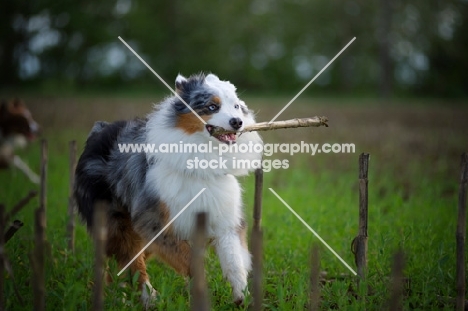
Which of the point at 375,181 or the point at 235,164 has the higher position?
the point at 375,181

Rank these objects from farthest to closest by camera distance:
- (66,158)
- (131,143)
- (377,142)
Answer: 1. (377,142)
2. (66,158)
3. (131,143)

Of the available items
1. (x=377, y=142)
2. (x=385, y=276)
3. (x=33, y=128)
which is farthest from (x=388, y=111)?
(x=385, y=276)

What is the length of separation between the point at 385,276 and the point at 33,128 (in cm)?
835

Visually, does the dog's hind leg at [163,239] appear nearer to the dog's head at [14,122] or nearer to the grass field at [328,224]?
the grass field at [328,224]

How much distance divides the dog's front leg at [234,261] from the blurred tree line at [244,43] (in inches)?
1236

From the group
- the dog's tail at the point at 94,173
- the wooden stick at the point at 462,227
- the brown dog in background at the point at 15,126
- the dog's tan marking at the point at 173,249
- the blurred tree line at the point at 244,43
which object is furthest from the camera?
the blurred tree line at the point at 244,43

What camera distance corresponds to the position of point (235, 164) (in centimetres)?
470

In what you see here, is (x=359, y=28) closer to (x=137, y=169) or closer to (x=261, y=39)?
(x=261, y=39)

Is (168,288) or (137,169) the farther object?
(137,169)

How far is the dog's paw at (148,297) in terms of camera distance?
449 cm

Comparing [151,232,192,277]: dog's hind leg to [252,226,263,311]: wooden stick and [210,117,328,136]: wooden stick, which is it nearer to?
[210,117,328,136]: wooden stick

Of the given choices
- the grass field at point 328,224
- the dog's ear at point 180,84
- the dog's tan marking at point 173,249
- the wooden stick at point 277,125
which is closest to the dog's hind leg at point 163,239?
the dog's tan marking at point 173,249

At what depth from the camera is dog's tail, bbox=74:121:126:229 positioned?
518cm

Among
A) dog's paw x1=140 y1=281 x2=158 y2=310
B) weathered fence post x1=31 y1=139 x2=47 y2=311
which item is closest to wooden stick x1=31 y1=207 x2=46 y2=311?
weathered fence post x1=31 y1=139 x2=47 y2=311
